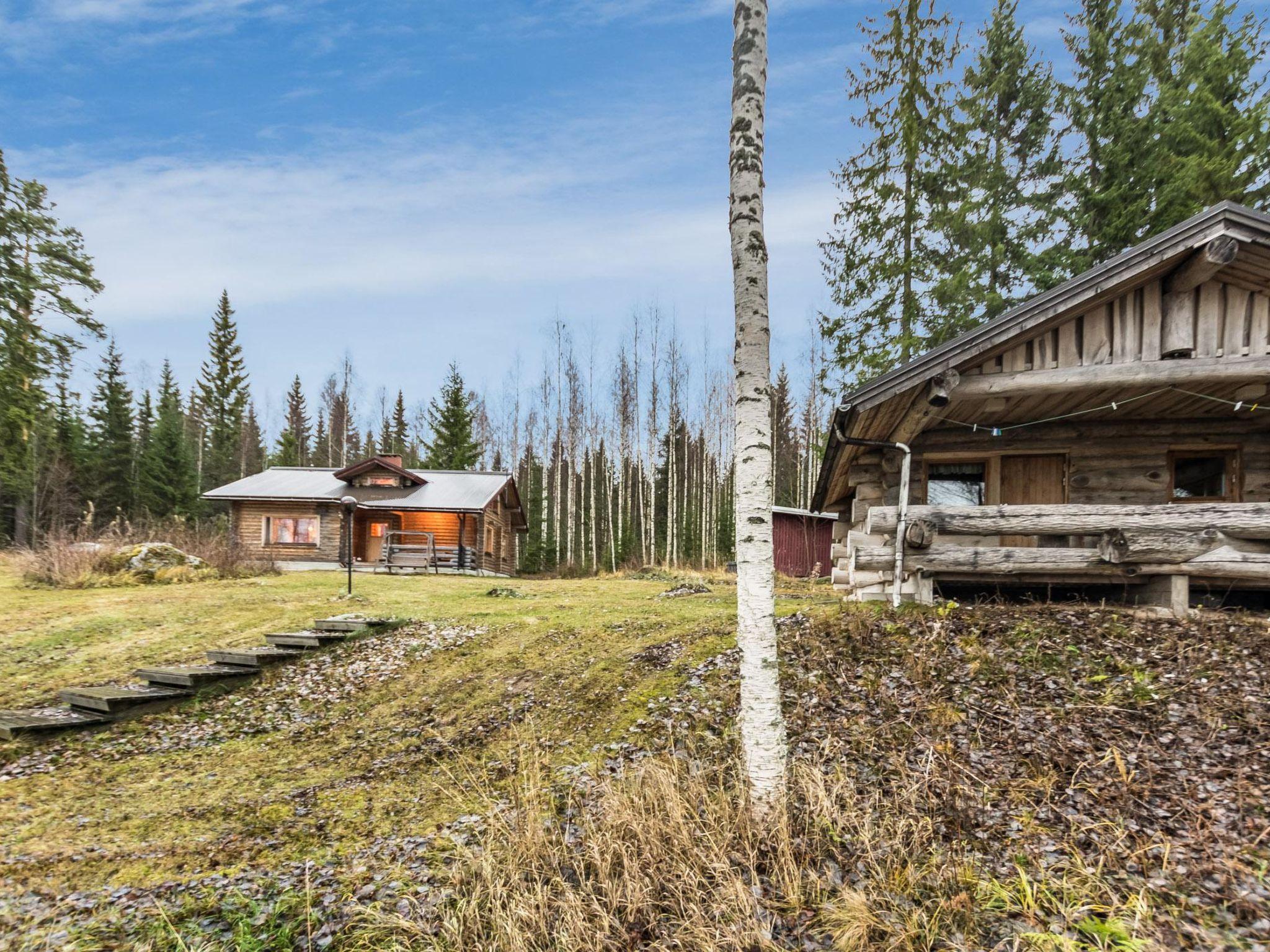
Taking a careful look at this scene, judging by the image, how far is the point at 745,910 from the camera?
3.03m

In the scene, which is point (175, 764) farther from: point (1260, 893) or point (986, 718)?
point (1260, 893)

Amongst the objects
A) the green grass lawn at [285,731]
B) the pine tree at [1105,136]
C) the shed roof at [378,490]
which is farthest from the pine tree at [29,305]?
the pine tree at [1105,136]

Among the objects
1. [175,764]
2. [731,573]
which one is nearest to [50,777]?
[175,764]

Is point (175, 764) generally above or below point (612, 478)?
below

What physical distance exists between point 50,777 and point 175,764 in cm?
99

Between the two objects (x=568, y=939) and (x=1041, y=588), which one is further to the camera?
(x=1041, y=588)

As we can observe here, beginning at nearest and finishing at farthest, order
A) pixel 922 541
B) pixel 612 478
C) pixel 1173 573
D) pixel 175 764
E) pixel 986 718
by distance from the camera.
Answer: pixel 986 718, pixel 175 764, pixel 1173 573, pixel 922 541, pixel 612 478

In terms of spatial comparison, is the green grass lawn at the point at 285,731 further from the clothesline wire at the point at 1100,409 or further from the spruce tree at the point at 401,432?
the spruce tree at the point at 401,432

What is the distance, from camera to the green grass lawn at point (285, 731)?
173 inches

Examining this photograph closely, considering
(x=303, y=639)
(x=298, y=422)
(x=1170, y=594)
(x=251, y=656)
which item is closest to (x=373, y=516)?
(x=303, y=639)

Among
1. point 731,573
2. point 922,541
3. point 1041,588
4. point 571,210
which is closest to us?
point 922,541

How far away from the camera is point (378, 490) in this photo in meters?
26.1

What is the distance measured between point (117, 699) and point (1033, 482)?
532 inches

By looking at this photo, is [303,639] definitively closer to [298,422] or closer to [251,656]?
[251,656]
